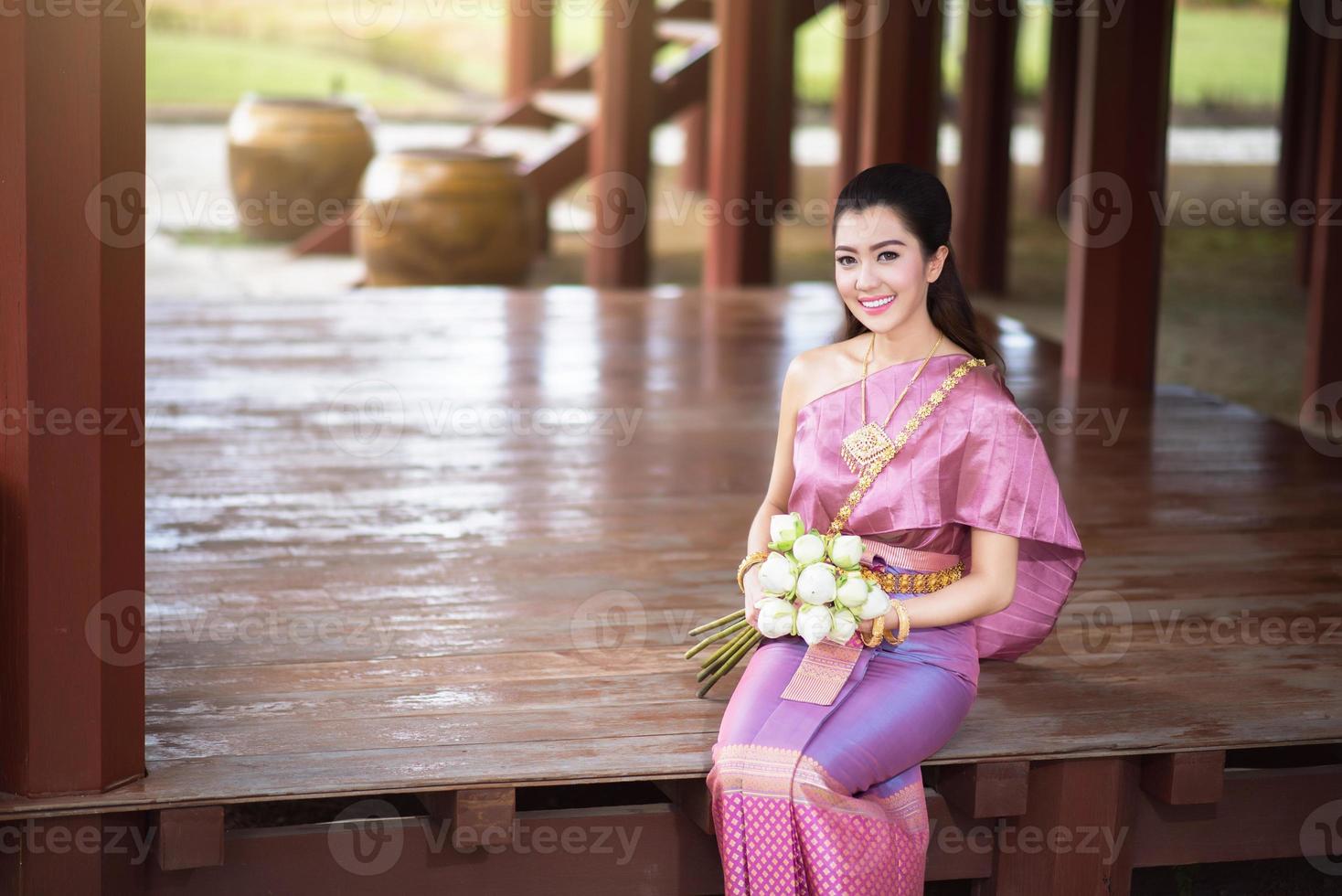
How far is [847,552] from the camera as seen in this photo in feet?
8.09

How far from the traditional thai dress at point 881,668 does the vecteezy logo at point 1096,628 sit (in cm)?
27

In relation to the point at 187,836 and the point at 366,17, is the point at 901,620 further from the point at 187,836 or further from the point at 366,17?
the point at 366,17

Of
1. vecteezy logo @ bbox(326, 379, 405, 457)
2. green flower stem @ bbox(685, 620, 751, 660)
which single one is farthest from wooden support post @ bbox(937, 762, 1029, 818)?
vecteezy logo @ bbox(326, 379, 405, 457)

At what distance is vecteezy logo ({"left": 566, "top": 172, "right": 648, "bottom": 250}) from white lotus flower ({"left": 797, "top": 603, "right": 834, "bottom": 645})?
241 inches

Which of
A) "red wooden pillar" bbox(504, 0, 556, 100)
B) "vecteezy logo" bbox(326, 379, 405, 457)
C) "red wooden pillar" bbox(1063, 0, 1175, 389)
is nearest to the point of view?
"vecteezy logo" bbox(326, 379, 405, 457)

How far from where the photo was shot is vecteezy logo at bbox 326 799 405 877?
2623 mm

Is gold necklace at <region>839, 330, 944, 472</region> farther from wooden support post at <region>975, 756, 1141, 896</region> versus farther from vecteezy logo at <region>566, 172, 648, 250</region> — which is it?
vecteezy logo at <region>566, 172, 648, 250</region>

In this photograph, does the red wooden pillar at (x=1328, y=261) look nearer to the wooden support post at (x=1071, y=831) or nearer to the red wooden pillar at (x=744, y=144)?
the red wooden pillar at (x=744, y=144)

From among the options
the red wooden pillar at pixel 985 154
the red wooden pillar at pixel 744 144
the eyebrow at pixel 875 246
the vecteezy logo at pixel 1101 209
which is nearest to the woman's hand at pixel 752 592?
the eyebrow at pixel 875 246

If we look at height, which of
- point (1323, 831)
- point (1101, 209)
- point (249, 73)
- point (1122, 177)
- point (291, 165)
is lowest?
point (1323, 831)

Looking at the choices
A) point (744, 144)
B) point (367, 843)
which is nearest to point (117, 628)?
point (367, 843)

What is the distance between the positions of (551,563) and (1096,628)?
118 cm

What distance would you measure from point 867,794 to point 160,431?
9.99ft

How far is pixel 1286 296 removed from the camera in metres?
9.56
